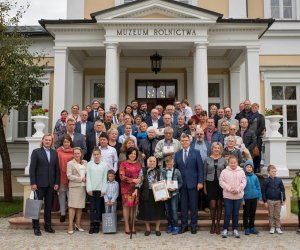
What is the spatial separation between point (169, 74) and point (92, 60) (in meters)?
3.02

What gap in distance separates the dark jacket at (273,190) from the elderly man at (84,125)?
4104mm

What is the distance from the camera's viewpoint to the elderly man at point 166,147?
8.08 meters

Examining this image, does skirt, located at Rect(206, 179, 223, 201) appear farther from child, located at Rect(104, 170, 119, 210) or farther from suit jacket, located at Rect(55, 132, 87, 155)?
suit jacket, located at Rect(55, 132, 87, 155)

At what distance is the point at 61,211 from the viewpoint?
8328 millimetres

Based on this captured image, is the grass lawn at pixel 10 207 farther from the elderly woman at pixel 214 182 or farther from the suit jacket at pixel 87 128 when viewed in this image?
the elderly woman at pixel 214 182

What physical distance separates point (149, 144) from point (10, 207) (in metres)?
5.77

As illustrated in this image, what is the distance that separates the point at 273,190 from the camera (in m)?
8.02

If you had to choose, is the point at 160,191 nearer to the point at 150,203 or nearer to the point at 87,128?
the point at 150,203

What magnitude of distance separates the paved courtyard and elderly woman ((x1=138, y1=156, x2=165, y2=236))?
316 millimetres

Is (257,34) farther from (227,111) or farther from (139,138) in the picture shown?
(139,138)

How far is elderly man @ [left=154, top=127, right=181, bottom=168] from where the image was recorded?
8078 mm

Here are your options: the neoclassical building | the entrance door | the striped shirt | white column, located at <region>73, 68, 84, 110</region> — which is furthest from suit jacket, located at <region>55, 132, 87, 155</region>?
the entrance door

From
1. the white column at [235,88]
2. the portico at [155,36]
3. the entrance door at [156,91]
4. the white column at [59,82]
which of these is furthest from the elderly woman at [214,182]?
the entrance door at [156,91]

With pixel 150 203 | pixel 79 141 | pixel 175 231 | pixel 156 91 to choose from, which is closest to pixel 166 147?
pixel 150 203
